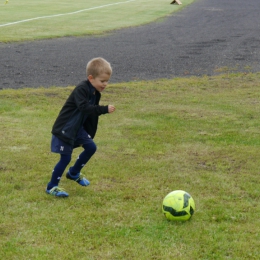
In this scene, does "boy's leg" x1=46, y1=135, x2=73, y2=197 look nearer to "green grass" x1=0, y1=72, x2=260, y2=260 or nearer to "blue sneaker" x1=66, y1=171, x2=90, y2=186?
"green grass" x1=0, y1=72, x2=260, y2=260

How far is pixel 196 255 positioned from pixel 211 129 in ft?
14.2

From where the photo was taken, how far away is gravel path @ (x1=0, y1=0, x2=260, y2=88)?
12.8 m

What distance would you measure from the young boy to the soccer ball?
3.43 feet

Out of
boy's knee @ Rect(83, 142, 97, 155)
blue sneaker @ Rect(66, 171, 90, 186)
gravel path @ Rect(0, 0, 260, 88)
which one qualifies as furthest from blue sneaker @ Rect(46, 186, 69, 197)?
gravel path @ Rect(0, 0, 260, 88)

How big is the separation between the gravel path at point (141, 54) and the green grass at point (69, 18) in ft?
4.64

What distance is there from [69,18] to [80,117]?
2110 cm

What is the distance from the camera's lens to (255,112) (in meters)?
9.48

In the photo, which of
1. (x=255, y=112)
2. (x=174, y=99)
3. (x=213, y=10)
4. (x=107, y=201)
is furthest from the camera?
(x=213, y=10)

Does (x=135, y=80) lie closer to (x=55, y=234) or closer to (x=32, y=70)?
(x=32, y=70)

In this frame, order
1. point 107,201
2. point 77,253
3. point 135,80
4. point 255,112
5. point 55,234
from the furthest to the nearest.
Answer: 1. point 135,80
2. point 255,112
3. point 107,201
4. point 55,234
5. point 77,253

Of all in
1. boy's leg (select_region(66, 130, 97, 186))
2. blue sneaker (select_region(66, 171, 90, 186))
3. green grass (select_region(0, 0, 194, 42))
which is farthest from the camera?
green grass (select_region(0, 0, 194, 42))

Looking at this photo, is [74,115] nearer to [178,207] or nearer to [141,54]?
[178,207]

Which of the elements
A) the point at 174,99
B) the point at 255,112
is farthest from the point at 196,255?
the point at 174,99

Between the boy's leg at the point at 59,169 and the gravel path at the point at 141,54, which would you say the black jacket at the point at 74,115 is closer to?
the boy's leg at the point at 59,169
